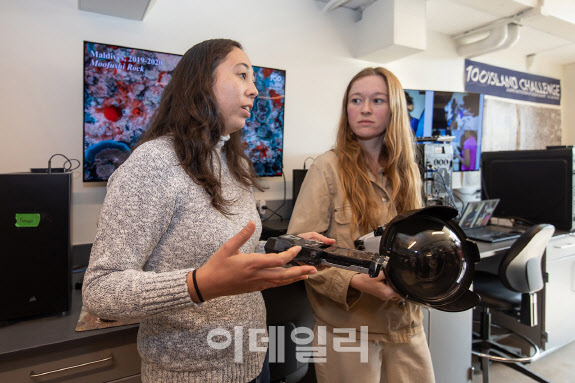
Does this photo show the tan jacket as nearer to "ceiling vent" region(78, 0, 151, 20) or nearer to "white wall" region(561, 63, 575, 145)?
"ceiling vent" region(78, 0, 151, 20)

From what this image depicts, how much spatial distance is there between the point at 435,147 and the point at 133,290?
189cm

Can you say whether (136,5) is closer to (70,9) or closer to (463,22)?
(70,9)

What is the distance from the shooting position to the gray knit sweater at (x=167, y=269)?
640 millimetres

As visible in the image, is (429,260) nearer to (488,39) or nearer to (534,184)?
(534,184)

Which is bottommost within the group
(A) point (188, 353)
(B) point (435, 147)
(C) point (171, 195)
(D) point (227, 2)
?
(A) point (188, 353)

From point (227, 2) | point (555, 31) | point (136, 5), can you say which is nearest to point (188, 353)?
point (136, 5)

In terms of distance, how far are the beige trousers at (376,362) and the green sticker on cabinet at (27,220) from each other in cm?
103

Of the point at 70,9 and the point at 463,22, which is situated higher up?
the point at 463,22

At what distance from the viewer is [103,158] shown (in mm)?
1776

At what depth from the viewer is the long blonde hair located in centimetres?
119

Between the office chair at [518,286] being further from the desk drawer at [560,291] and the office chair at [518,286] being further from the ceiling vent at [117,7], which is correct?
the ceiling vent at [117,7]

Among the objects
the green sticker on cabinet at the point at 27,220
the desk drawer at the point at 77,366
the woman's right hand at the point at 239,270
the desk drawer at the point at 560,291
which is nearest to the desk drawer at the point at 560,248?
the desk drawer at the point at 560,291

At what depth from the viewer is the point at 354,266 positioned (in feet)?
2.20

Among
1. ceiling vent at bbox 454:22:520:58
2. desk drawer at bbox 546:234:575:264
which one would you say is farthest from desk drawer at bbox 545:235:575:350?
ceiling vent at bbox 454:22:520:58
